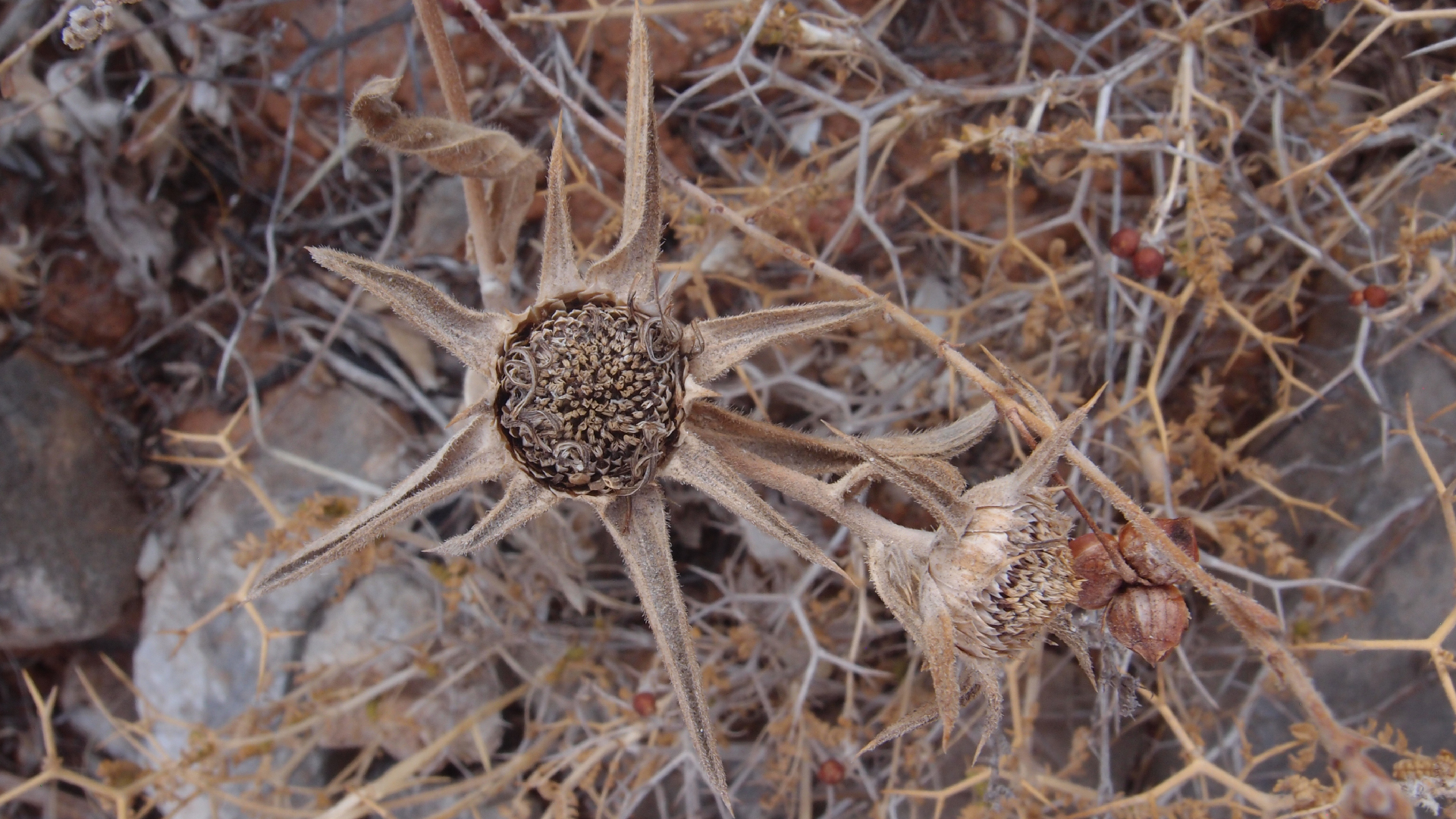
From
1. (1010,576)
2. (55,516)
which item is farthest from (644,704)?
(55,516)

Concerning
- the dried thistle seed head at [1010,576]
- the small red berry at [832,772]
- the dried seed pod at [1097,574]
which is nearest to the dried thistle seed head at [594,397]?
the dried thistle seed head at [1010,576]

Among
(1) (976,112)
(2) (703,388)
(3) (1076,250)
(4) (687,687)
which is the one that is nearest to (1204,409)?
(3) (1076,250)

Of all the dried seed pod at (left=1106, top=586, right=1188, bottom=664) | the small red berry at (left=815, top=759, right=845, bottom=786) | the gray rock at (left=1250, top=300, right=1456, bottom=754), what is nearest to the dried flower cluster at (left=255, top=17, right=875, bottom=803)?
the dried seed pod at (left=1106, top=586, right=1188, bottom=664)

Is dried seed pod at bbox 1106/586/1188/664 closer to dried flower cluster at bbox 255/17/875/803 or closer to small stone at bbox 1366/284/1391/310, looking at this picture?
dried flower cluster at bbox 255/17/875/803

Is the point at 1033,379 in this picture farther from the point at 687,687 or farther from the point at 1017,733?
the point at 687,687

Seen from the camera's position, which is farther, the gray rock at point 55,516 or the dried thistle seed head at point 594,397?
the gray rock at point 55,516

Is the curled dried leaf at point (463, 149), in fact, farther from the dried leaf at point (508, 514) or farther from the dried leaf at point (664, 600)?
the dried leaf at point (664, 600)

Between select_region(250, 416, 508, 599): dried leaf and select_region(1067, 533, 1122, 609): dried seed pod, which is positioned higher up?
select_region(250, 416, 508, 599): dried leaf

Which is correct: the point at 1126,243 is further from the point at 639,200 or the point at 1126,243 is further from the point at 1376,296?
the point at 639,200
